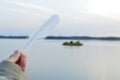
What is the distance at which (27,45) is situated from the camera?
3.07 feet

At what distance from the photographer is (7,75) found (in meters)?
0.74

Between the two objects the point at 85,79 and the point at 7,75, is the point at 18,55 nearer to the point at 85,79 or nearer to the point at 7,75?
the point at 7,75

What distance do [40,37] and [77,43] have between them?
44593 mm

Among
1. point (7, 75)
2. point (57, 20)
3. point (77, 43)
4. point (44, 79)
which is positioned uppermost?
point (57, 20)

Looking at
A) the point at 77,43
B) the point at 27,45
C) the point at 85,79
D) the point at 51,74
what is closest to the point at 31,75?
the point at 51,74

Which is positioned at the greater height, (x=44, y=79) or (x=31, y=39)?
(x=31, y=39)

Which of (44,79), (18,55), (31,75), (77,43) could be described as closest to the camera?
(18,55)

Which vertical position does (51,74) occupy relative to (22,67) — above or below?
below

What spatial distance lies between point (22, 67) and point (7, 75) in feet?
0.28

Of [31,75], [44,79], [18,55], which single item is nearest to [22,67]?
[18,55]

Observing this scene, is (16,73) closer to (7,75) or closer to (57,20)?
(7,75)

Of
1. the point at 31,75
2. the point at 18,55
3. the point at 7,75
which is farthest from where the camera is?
the point at 31,75

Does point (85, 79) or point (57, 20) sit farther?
point (85, 79)

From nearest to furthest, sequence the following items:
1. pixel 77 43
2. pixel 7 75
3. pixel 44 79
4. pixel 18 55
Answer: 1. pixel 7 75
2. pixel 18 55
3. pixel 44 79
4. pixel 77 43
